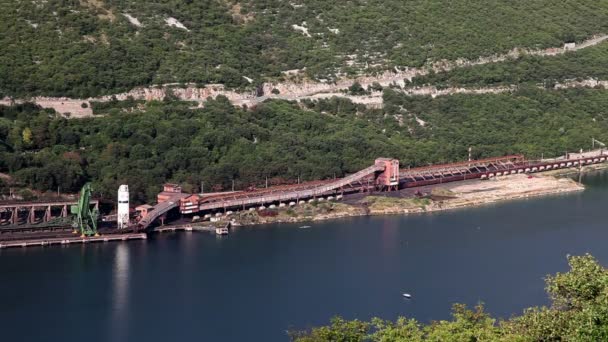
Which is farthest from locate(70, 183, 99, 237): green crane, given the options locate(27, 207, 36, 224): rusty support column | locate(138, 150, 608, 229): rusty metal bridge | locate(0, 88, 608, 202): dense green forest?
locate(0, 88, 608, 202): dense green forest

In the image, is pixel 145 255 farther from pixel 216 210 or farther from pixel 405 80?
pixel 405 80

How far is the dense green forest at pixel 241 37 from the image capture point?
64.7m

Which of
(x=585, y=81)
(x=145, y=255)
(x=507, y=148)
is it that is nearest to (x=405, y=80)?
(x=507, y=148)

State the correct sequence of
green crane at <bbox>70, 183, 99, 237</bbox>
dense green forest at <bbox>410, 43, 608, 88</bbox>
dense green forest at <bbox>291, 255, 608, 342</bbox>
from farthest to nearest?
dense green forest at <bbox>410, 43, 608, 88</bbox> < green crane at <bbox>70, 183, 99, 237</bbox> < dense green forest at <bbox>291, 255, 608, 342</bbox>

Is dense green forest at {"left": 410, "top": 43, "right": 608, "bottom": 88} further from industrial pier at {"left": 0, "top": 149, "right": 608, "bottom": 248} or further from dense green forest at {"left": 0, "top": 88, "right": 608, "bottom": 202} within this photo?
industrial pier at {"left": 0, "top": 149, "right": 608, "bottom": 248}

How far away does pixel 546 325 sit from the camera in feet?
98.6

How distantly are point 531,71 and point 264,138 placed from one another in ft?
85.7

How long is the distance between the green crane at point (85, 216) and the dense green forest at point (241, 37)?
11.7m

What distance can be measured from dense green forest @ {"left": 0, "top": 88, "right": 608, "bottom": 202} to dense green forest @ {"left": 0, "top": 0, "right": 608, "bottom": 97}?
2.64 m

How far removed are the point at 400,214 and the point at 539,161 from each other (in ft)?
52.6

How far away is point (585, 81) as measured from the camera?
85.0 metres

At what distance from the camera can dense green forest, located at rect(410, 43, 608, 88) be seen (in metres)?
79.6

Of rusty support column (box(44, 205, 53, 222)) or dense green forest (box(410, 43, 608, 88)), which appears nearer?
rusty support column (box(44, 205, 53, 222))

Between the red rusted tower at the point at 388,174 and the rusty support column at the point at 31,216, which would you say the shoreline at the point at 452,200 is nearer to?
the red rusted tower at the point at 388,174
